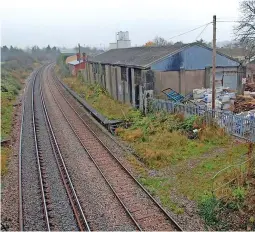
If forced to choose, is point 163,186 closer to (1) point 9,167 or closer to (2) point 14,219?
(2) point 14,219

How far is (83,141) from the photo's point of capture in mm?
16266

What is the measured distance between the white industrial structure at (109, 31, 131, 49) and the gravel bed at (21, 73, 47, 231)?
3989 centimetres

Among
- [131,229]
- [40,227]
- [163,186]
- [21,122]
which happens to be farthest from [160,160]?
[21,122]

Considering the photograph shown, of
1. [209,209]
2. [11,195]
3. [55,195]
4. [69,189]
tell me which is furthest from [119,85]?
[209,209]

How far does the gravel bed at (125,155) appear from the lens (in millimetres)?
8336

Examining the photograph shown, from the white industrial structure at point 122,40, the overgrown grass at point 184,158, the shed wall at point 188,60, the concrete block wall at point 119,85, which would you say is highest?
the white industrial structure at point 122,40

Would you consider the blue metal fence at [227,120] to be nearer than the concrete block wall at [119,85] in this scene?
Yes

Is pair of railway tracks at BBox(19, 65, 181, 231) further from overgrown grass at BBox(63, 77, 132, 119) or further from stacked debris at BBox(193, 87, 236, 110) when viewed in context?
stacked debris at BBox(193, 87, 236, 110)

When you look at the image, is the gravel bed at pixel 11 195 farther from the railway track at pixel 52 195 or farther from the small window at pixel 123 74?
the small window at pixel 123 74

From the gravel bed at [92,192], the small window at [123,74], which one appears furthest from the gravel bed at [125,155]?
the small window at [123,74]

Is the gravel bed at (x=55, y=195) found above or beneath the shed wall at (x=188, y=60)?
beneath

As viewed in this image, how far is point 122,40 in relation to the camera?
182 feet

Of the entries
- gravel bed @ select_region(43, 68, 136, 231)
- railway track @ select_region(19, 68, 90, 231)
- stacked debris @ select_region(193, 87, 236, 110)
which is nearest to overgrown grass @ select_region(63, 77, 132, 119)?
gravel bed @ select_region(43, 68, 136, 231)

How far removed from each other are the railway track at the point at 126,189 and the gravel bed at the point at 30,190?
2424mm
